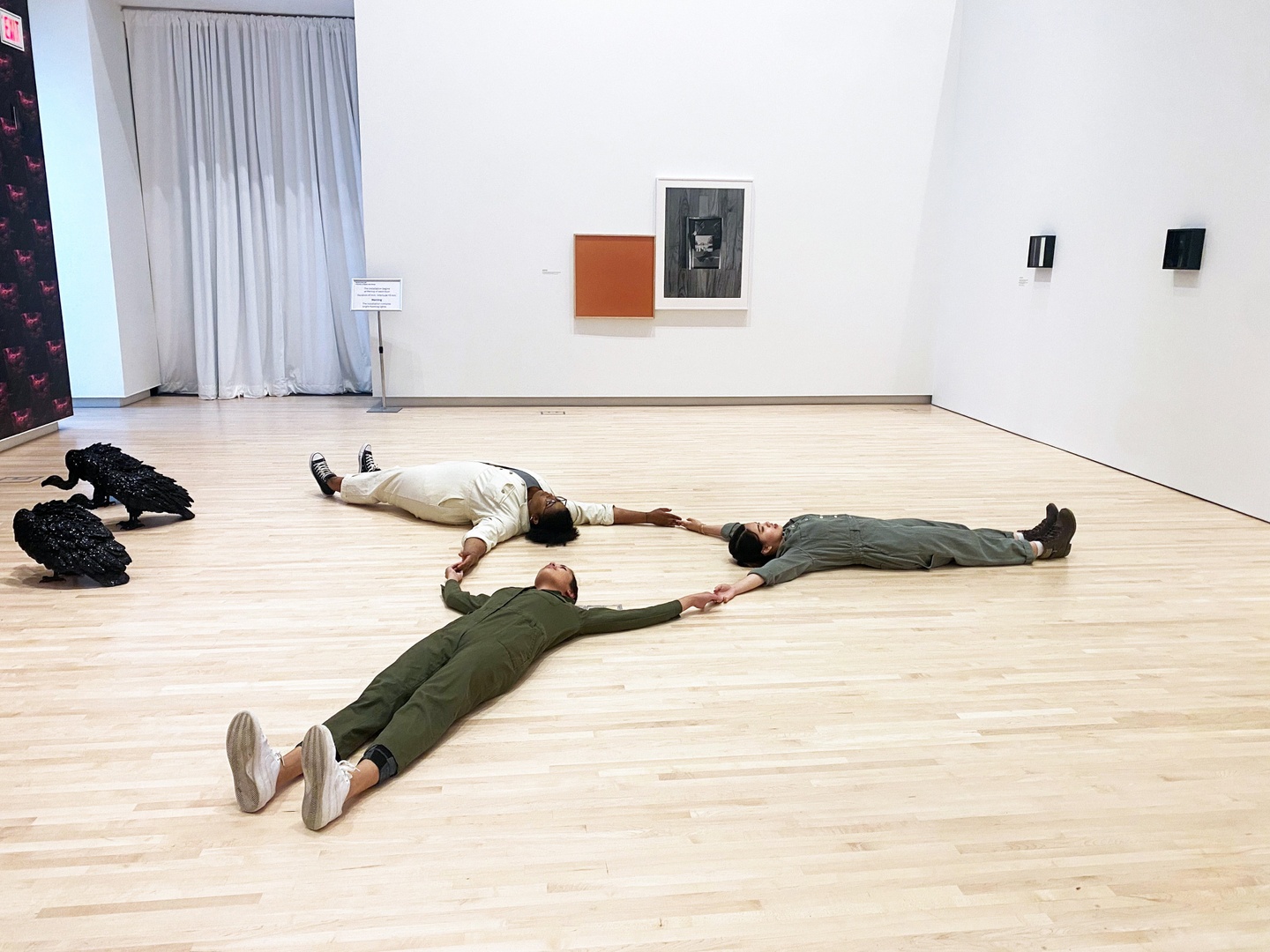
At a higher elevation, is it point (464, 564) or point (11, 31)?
point (11, 31)

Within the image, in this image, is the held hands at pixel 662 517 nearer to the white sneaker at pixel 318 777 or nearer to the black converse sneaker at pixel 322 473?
the black converse sneaker at pixel 322 473

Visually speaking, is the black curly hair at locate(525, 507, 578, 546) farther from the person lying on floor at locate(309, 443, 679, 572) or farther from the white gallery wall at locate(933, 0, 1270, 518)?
the white gallery wall at locate(933, 0, 1270, 518)

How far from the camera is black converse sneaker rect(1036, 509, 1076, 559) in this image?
523 centimetres

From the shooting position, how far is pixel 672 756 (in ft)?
10.1

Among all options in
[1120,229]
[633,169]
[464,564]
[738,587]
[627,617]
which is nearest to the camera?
[627,617]

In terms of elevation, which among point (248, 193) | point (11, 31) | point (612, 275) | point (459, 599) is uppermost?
point (11, 31)

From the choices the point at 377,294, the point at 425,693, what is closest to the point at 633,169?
the point at 377,294

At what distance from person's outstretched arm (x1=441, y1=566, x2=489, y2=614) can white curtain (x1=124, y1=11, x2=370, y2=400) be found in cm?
798

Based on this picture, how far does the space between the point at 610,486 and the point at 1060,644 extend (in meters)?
3.53

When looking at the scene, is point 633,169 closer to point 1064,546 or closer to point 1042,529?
point 1042,529

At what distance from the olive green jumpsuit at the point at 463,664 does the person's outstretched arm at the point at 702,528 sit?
150 centimetres

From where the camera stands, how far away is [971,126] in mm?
10453

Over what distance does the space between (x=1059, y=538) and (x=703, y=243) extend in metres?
6.48

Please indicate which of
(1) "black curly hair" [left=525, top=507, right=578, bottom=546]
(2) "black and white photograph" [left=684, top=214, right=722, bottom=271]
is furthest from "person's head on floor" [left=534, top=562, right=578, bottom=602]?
(2) "black and white photograph" [left=684, top=214, right=722, bottom=271]
